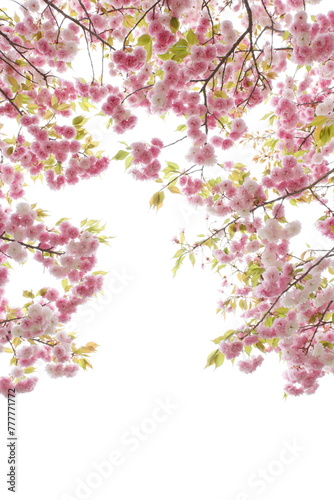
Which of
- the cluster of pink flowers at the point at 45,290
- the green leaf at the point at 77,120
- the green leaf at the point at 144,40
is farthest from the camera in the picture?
the green leaf at the point at 77,120

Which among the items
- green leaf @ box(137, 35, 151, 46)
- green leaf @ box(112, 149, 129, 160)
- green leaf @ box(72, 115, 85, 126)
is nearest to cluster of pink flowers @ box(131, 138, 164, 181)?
green leaf @ box(112, 149, 129, 160)

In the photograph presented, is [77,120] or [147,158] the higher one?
[77,120]

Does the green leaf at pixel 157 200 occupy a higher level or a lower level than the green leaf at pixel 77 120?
lower

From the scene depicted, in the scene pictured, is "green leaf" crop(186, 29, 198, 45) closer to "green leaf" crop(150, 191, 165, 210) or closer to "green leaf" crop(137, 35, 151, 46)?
"green leaf" crop(137, 35, 151, 46)

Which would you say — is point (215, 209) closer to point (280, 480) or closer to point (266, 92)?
point (266, 92)

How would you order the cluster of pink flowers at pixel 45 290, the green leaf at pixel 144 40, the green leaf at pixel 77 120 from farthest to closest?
the green leaf at pixel 77 120
the cluster of pink flowers at pixel 45 290
the green leaf at pixel 144 40

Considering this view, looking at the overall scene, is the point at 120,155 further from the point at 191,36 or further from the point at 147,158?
the point at 191,36

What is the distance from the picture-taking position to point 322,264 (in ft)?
5.94

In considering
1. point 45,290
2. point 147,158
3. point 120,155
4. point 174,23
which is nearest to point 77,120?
point 120,155

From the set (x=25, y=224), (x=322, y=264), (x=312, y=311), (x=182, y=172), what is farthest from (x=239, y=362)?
(x=25, y=224)

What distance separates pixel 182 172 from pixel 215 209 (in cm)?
29

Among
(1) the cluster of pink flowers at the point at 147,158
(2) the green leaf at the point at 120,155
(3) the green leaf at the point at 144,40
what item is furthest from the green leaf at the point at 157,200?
(3) the green leaf at the point at 144,40

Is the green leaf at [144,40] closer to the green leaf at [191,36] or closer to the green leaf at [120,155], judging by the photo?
the green leaf at [191,36]

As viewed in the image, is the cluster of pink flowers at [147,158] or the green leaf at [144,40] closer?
the green leaf at [144,40]
